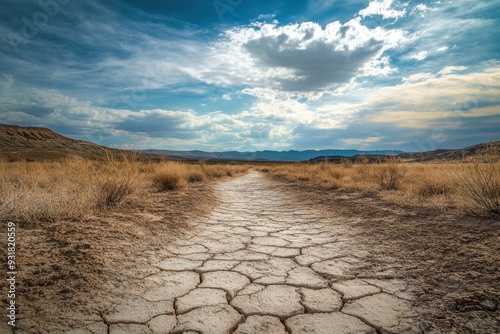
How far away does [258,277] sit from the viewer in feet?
8.22

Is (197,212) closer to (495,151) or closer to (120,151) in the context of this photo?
(120,151)

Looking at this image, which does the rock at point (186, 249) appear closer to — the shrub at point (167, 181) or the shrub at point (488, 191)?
the shrub at point (488, 191)

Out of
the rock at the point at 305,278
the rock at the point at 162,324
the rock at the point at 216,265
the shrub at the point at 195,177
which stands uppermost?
the shrub at the point at 195,177

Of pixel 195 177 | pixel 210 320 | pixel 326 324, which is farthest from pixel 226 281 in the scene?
pixel 195 177

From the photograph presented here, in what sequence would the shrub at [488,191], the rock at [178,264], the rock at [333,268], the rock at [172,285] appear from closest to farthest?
the rock at [172,285] → the rock at [333,268] → the rock at [178,264] → the shrub at [488,191]

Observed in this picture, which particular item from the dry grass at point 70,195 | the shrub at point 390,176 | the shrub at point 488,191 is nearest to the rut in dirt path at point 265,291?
the dry grass at point 70,195

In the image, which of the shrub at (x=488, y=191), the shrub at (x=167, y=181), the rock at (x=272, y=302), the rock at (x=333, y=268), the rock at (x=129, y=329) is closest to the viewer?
the rock at (x=129, y=329)

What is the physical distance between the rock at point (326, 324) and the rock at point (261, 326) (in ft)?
0.21

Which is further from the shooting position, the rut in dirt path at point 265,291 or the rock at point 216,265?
the rock at point 216,265

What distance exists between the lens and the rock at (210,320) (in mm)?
1700

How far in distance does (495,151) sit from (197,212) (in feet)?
17.0

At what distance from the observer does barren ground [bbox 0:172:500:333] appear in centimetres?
176

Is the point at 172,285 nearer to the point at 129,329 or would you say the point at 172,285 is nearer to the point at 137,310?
the point at 137,310

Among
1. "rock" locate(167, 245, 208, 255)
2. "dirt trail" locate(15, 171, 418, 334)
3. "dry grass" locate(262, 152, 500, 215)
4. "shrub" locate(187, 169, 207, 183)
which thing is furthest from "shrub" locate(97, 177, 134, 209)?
"shrub" locate(187, 169, 207, 183)
